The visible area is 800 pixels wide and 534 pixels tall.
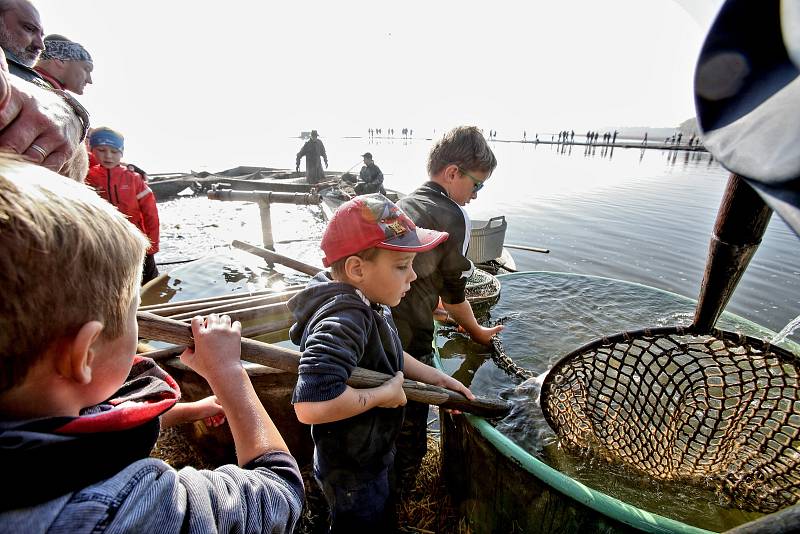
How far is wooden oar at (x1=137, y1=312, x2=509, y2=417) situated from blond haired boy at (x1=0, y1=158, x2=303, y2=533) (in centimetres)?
62

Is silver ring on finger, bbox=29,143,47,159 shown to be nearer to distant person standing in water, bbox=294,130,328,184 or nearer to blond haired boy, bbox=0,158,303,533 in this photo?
blond haired boy, bbox=0,158,303,533

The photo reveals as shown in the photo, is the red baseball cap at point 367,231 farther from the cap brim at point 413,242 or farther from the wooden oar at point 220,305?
the wooden oar at point 220,305

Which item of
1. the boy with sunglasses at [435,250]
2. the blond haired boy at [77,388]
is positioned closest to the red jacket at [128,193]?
the boy with sunglasses at [435,250]

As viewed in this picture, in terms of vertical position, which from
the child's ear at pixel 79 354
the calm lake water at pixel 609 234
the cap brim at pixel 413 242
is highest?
the child's ear at pixel 79 354

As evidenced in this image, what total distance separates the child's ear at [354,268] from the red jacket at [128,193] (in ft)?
14.6

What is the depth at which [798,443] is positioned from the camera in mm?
2430

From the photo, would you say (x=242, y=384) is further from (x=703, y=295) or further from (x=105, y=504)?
(x=703, y=295)

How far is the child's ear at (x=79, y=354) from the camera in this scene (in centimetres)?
72

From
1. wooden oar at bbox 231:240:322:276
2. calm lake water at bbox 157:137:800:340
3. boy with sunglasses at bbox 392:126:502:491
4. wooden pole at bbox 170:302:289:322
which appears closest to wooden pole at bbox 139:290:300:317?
wooden pole at bbox 170:302:289:322

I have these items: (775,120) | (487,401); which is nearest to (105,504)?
(775,120)

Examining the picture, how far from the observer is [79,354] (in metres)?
0.73

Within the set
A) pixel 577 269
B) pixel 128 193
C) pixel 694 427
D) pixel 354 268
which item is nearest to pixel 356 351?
pixel 354 268

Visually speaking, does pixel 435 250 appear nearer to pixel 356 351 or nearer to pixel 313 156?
pixel 356 351

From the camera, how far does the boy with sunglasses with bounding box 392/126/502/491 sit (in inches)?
102
